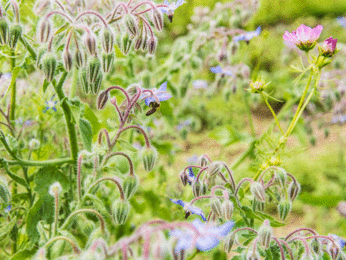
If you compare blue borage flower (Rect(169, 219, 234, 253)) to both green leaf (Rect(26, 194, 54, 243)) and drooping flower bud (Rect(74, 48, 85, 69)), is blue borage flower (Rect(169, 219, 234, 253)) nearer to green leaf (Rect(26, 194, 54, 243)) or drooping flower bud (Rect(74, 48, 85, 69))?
drooping flower bud (Rect(74, 48, 85, 69))

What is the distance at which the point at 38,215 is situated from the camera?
104 centimetres

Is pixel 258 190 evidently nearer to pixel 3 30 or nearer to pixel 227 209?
pixel 227 209

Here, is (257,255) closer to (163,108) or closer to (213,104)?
(163,108)

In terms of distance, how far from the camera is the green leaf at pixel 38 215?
101 cm

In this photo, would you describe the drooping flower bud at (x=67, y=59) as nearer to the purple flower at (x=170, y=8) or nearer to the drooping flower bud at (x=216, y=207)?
the purple flower at (x=170, y=8)

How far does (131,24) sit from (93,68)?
140mm

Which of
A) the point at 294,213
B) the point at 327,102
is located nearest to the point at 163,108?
the point at 327,102

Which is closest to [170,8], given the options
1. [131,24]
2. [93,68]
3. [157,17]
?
[157,17]

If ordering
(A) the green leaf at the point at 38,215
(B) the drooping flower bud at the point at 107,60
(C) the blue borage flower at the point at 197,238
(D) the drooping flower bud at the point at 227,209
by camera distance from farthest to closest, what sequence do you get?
(A) the green leaf at the point at 38,215 → (B) the drooping flower bud at the point at 107,60 → (D) the drooping flower bud at the point at 227,209 → (C) the blue borage flower at the point at 197,238

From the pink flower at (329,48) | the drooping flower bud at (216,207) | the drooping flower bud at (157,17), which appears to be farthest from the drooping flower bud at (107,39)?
the pink flower at (329,48)

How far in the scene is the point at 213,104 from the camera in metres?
4.91

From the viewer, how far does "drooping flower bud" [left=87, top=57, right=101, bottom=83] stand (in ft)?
2.83

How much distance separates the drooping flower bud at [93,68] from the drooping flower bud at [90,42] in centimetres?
3

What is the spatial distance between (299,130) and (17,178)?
1412 millimetres
